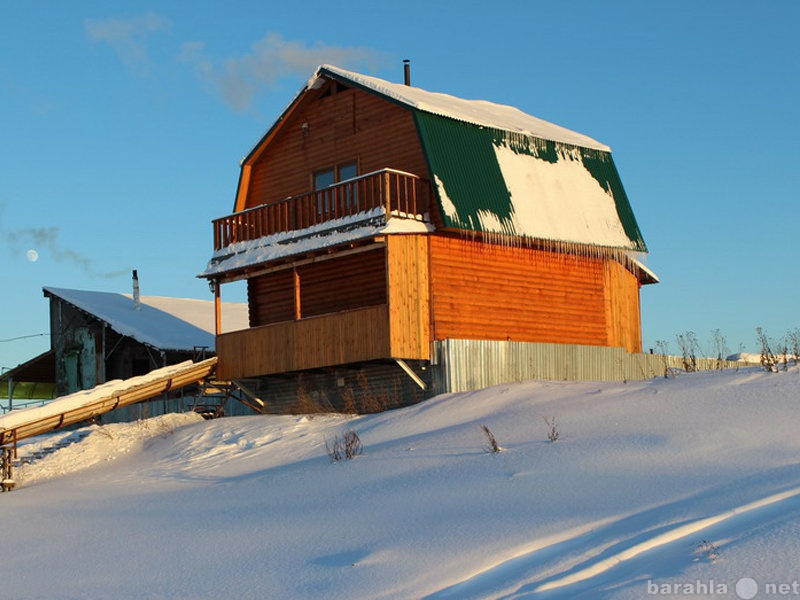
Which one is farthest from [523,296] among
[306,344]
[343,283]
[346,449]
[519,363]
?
[346,449]

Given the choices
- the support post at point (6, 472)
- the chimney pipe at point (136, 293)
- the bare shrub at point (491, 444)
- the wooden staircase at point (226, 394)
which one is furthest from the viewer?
the chimney pipe at point (136, 293)

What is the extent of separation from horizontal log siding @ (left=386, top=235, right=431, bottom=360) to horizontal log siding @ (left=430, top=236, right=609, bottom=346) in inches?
11.2

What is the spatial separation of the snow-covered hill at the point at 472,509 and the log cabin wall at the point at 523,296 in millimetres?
4004

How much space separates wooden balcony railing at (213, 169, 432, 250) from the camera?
2303cm

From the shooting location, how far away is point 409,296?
2278cm

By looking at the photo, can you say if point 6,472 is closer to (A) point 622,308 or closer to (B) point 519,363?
(B) point 519,363

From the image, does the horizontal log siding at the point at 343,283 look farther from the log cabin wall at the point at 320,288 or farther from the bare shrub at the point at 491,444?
the bare shrub at the point at 491,444

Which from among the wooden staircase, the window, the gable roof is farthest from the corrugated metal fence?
the wooden staircase

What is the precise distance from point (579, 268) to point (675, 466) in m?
14.1

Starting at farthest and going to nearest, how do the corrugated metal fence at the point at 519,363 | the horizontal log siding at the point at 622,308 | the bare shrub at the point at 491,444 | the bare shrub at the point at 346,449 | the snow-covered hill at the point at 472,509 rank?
1. the horizontal log siding at the point at 622,308
2. the corrugated metal fence at the point at 519,363
3. the bare shrub at the point at 346,449
4. the bare shrub at the point at 491,444
5. the snow-covered hill at the point at 472,509

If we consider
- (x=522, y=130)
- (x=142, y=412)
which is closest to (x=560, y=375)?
(x=522, y=130)

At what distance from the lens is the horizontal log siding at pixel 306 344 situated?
74.1 feet

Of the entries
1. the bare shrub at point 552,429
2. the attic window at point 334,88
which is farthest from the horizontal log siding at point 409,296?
the bare shrub at point 552,429

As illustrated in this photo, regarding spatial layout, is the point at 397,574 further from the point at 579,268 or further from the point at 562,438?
the point at 579,268
